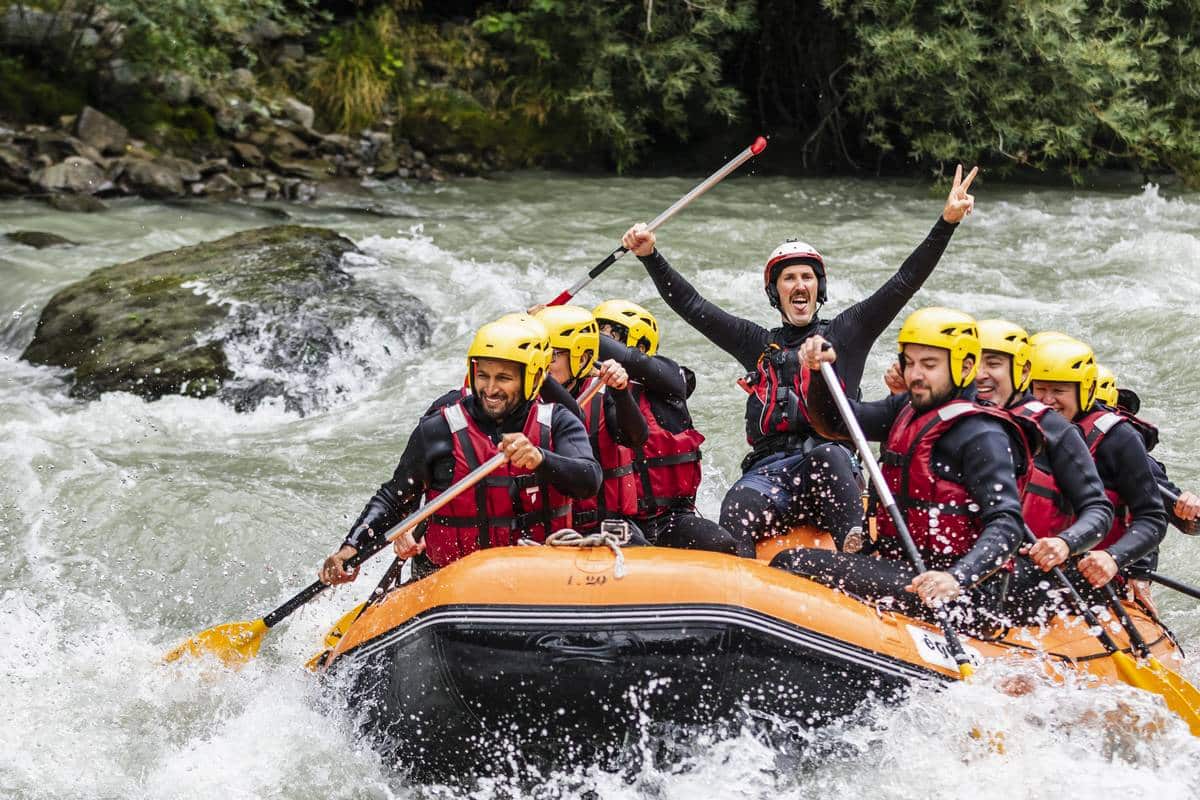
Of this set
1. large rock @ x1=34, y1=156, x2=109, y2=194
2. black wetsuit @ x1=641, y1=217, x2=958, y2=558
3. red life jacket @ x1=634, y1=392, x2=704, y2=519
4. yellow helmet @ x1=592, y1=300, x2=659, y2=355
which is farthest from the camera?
large rock @ x1=34, y1=156, x2=109, y2=194

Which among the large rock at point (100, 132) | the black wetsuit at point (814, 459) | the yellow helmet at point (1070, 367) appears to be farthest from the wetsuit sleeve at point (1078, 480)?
the large rock at point (100, 132)

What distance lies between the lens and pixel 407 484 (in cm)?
427

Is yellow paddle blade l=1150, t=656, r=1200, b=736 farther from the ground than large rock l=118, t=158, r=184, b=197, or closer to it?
closer to it

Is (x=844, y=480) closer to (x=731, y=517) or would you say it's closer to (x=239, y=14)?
(x=731, y=517)

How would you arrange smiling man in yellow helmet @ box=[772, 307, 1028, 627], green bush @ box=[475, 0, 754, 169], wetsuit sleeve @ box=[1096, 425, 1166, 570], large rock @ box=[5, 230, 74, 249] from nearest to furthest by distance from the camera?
smiling man in yellow helmet @ box=[772, 307, 1028, 627] < wetsuit sleeve @ box=[1096, 425, 1166, 570] < large rock @ box=[5, 230, 74, 249] < green bush @ box=[475, 0, 754, 169]

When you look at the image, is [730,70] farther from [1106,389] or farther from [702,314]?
[1106,389]

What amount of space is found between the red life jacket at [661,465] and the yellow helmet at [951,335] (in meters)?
1.05

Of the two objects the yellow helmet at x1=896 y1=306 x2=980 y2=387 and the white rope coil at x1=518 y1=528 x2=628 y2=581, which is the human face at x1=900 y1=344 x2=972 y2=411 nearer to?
the yellow helmet at x1=896 y1=306 x2=980 y2=387

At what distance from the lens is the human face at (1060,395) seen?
15.1 feet

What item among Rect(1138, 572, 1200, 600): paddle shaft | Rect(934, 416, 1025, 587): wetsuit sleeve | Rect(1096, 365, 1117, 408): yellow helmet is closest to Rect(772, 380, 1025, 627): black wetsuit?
Rect(934, 416, 1025, 587): wetsuit sleeve

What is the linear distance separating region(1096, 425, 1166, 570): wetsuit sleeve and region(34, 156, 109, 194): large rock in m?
9.62

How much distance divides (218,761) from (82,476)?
2.98 meters

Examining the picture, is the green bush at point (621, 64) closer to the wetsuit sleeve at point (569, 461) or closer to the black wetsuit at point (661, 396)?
the black wetsuit at point (661, 396)

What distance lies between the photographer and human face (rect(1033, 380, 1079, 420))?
4604 millimetres
